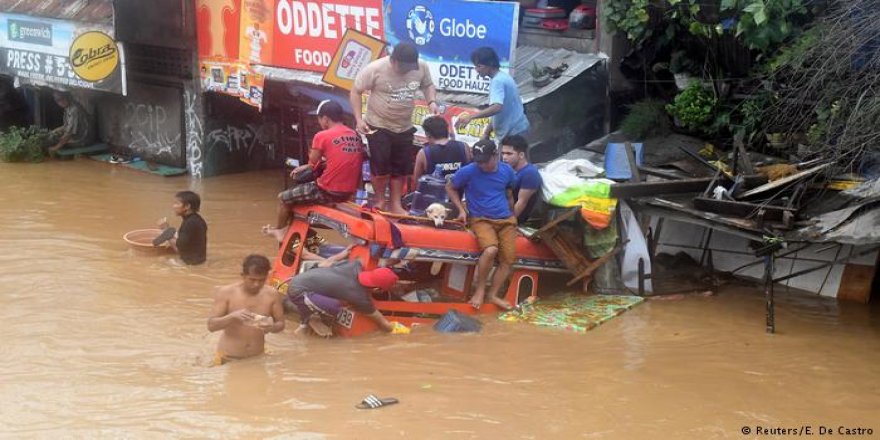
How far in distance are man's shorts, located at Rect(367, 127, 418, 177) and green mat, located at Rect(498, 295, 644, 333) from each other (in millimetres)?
1720

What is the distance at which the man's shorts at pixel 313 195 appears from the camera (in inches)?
376

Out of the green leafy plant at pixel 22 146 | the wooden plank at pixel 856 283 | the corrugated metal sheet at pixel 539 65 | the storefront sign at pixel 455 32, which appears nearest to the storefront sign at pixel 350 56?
the storefront sign at pixel 455 32

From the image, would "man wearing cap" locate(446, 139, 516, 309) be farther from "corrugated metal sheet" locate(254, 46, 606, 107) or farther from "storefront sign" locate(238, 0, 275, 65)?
"storefront sign" locate(238, 0, 275, 65)

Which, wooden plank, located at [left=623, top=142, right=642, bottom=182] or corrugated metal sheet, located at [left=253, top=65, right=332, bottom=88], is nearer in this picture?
wooden plank, located at [left=623, top=142, right=642, bottom=182]

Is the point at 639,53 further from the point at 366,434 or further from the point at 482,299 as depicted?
the point at 366,434

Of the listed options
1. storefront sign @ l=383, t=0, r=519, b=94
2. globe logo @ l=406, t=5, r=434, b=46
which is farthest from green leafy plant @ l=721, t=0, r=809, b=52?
globe logo @ l=406, t=5, r=434, b=46

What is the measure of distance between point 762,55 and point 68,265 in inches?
298

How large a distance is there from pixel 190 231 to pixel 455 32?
3768mm

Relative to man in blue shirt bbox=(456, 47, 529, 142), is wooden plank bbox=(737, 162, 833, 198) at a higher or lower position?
lower

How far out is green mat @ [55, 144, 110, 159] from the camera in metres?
17.8

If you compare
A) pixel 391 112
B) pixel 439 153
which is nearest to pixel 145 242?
pixel 391 112

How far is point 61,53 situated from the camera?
17.1 metres

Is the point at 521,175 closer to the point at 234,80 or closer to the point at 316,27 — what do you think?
the point at 316,27

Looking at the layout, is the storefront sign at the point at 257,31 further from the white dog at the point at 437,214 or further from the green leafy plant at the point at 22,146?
the white dog at the point at 437,214
